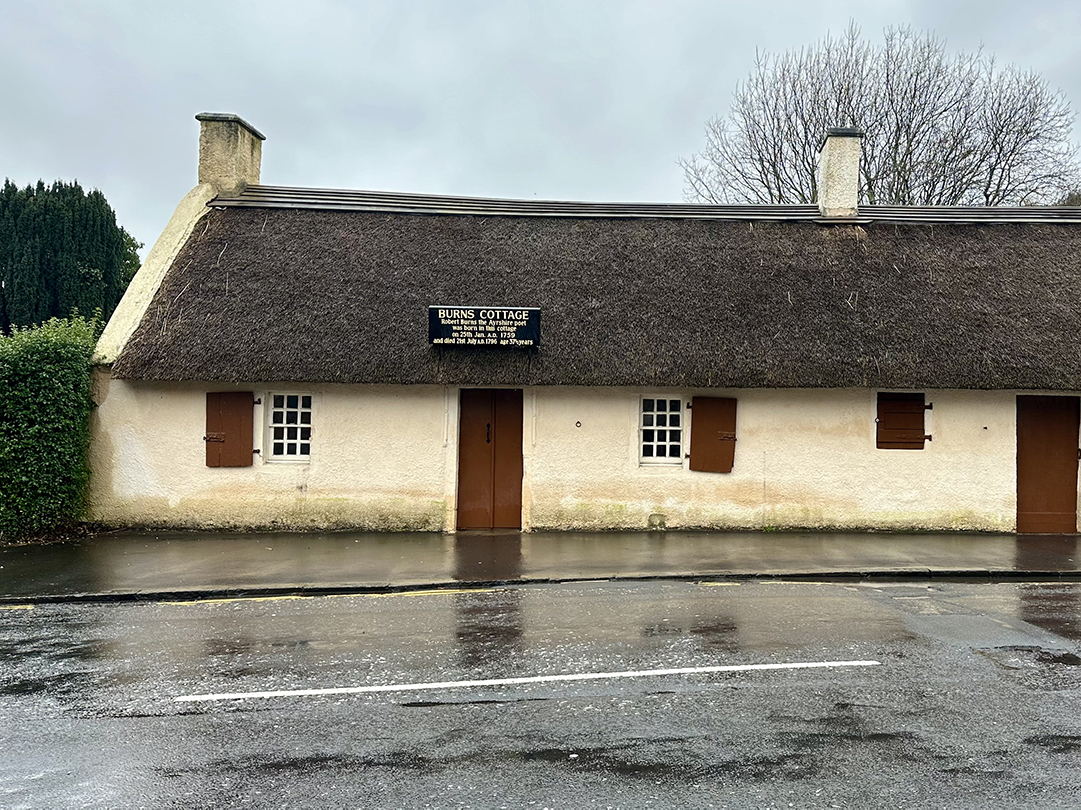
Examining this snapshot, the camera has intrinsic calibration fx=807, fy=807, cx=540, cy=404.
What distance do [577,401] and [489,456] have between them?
1541mm

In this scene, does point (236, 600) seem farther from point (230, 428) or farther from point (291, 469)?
point (230, 428)

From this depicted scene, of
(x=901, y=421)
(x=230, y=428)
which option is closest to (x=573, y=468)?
(x=901, y=421)

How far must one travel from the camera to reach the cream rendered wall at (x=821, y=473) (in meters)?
11.8

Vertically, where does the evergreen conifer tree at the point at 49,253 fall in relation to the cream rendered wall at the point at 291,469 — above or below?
above

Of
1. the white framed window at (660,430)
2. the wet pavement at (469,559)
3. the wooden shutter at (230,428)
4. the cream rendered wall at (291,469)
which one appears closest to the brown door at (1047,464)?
the wet pavement at (469,559)

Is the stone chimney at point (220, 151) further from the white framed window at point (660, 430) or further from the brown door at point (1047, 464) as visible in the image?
the brown door at point (1047, 464)

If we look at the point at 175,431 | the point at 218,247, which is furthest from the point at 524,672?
the point at 218,247

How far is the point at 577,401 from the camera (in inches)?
464

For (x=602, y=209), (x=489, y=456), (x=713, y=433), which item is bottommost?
(x=489, y=456)

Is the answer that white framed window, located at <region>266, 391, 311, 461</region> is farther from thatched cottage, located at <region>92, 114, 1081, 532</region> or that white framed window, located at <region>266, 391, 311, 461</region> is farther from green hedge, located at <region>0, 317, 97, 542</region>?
green hedge, located at <region>0, 317, 97, 542</region>

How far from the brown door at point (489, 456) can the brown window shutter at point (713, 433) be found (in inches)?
102

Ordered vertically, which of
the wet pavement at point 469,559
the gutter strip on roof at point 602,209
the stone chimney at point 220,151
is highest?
the stone chimney at point 220,151

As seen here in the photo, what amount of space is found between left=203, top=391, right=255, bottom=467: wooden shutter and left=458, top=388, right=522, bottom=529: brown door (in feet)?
10.1

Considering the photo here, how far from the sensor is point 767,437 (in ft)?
39.0
